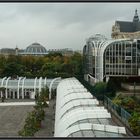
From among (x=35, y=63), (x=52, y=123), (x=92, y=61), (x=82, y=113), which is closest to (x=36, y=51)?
(x=35, y=63)

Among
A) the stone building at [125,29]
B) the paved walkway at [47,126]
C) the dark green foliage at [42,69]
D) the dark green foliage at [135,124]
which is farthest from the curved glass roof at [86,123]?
the stone building at [125,29]

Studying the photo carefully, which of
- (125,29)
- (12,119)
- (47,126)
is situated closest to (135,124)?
(47,126)

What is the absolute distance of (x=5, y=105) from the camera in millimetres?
25094

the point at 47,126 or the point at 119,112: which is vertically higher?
the point at 119,112

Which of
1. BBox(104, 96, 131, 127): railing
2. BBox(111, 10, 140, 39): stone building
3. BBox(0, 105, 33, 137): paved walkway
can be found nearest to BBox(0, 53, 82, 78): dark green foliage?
BBox(0, 105, 33, 137): paved walkway

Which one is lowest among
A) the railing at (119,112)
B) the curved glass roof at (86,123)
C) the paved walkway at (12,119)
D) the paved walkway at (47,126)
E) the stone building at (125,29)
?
the paved walkway at (12,119)

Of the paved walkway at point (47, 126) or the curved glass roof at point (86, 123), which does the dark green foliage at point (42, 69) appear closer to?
the paved walkway at point (47, 126)

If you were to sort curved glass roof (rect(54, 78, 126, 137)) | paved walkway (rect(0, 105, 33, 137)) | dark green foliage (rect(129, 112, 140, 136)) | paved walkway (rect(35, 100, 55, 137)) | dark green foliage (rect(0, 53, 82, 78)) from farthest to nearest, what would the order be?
dark green foliage (rect(0, 53, 82, 78)) < paved walkway (rect(0, 105, 33, 137)) < paved walkway (rect(35, 100, 55, 137)) < dark green foliage (rect(129, 112, 140, 136)) < curved glass roof (rect(54, 78, 126, 137))

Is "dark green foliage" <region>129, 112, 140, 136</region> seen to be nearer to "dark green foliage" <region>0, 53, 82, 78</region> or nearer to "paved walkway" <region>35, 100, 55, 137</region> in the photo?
"paved walkway" <region>35, 100, 55, 137</region>

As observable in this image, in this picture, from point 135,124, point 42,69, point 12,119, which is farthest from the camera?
point 42,69

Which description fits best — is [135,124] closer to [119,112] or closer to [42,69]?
[119,112]

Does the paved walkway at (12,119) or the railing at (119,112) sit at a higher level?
the railing at (119,112)

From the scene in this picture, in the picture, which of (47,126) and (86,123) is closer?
(86,123)

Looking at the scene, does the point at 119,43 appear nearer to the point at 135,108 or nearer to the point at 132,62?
the point at 132,62
